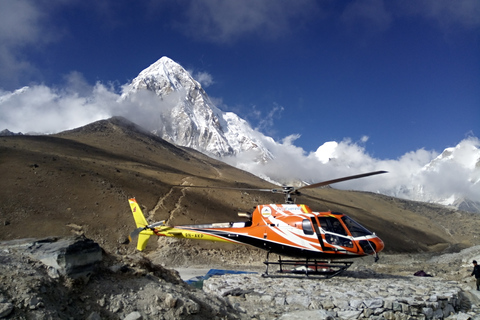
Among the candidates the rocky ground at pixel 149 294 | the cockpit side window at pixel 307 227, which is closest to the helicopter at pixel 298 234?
the cockpit side window at pixel 307 227

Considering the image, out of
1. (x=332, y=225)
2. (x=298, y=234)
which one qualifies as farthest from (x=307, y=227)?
(x=332, y=225)

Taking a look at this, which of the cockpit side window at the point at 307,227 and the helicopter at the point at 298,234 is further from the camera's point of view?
the cockpit side window at the point at 307,227

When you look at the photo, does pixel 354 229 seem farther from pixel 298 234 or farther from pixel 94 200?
pixel 94 200

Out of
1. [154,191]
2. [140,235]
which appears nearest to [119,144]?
[154,191]

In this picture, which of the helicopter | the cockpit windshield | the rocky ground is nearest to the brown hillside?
the helicopter

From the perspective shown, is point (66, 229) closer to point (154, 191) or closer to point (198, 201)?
point (154, 191)

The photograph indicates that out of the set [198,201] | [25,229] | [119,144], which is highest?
[119,144]

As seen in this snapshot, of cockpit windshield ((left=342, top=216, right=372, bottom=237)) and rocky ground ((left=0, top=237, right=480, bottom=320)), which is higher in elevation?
cockpit windshield ((left=342, top=216, right=372, bottom=237))

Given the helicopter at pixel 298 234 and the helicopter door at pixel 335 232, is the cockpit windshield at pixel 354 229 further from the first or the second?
the helicopter door at pixel 335 232

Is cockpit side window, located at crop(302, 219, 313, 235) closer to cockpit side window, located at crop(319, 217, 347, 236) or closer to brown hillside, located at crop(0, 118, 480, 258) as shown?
cockpit side window, located at crop(319, 217, 347, 236)
